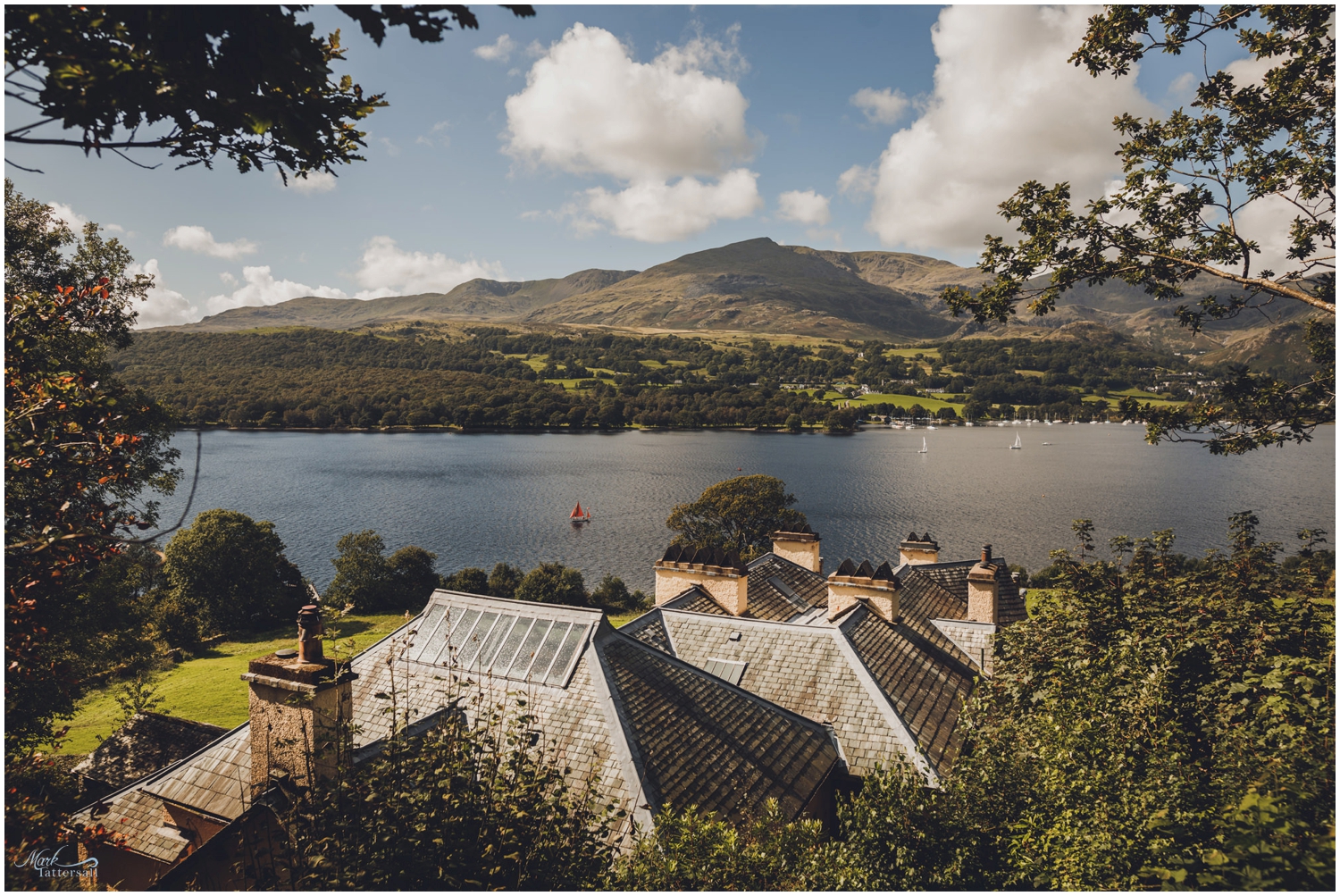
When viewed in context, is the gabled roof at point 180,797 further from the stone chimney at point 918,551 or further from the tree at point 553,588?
the tree at point 553,588

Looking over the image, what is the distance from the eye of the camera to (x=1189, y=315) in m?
10.5

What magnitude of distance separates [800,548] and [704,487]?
80.7 metres

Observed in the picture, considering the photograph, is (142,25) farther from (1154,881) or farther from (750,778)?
(750,778)

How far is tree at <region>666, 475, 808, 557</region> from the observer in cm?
5988

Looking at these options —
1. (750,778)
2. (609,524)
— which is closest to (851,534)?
(609,524)

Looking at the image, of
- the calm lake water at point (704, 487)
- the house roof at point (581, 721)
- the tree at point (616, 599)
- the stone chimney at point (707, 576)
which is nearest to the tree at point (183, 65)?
the house roof at point (581, 721)

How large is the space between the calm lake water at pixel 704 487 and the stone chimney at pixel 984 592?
45541 millimetres

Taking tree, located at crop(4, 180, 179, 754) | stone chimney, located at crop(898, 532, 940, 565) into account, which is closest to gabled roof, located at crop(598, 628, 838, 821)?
tree, located at crop(4, 180, 179, 754)

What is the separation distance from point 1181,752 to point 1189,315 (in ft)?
23.4

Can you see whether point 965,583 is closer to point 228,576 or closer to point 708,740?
point 708,740

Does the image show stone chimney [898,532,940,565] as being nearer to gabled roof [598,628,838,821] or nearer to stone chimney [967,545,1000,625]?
stone chimney [967,545,1000,625]

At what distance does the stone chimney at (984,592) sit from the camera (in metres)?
21.0

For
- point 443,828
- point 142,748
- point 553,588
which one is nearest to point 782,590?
point 443,828

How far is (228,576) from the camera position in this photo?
172ft
